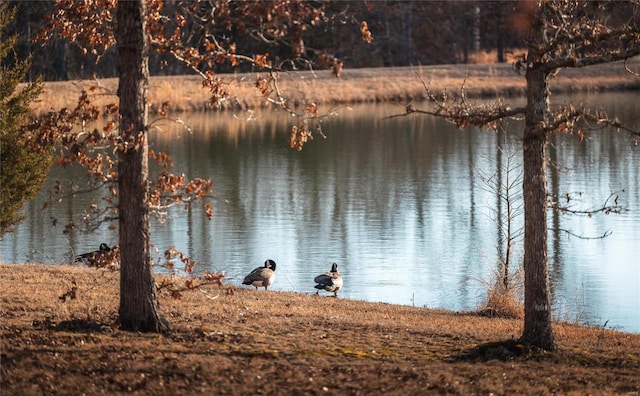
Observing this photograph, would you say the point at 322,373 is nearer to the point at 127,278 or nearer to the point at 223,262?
the point at 127,278

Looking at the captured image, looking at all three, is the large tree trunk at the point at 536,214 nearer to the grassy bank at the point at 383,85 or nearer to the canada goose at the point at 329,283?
the canada goose at the point at 329,283

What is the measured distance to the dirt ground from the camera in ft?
27.6

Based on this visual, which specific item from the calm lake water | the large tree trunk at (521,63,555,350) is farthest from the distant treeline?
the large tree trunk at (521,63,555,350)

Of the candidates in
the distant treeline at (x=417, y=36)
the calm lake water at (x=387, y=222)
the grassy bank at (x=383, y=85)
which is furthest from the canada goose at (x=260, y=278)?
the distant treeline at (x=417, y=36)

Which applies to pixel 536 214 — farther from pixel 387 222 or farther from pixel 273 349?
pixel 387 222

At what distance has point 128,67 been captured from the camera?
9906mm

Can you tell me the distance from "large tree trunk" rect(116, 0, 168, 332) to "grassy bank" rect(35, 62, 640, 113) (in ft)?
110

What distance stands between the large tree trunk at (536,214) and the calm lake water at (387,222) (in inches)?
52.2

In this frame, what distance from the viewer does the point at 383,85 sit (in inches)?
2101

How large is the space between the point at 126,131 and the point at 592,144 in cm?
2921

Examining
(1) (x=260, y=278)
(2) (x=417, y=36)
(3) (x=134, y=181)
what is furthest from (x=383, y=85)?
(3) (x=134, y=181)

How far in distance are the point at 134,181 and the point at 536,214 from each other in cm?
393

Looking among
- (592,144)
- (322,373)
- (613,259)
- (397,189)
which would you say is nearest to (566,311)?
(613,259)

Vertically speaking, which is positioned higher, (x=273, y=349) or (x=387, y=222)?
(x=387, y=222)
